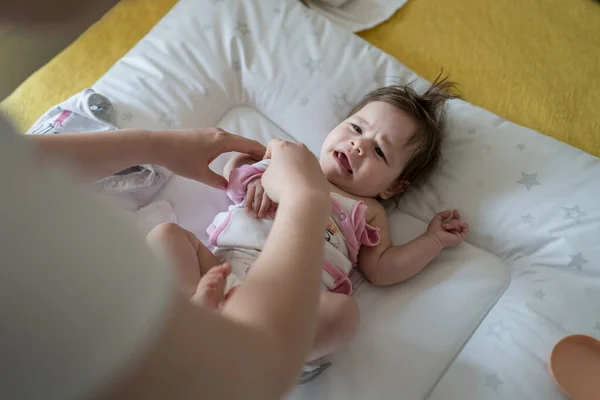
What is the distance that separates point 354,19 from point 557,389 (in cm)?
110

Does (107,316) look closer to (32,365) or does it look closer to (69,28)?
(32,365)

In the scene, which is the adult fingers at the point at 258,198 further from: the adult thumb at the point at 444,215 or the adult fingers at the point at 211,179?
the adult thumb at the point at 444,215

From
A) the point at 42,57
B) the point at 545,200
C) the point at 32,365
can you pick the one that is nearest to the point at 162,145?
the point at 42,57

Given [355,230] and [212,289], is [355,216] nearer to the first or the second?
[355,230]

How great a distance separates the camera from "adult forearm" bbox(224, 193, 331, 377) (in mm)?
449

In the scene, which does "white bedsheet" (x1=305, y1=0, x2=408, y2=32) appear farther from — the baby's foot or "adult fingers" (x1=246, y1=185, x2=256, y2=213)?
the baby's foot

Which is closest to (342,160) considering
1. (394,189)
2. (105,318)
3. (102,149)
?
(394,189)

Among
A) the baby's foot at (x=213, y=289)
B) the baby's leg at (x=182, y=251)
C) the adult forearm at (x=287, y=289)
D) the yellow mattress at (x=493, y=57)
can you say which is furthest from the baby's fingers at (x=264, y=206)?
the yellow mattress at (x=493, y=57)

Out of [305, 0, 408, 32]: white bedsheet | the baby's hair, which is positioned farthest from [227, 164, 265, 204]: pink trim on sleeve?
[305, 0, 408, 32]: white bedsheet

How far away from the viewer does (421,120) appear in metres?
1.18

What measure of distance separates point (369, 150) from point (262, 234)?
300 millimetres

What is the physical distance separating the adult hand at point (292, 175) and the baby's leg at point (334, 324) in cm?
30

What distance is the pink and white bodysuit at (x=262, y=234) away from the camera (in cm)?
102

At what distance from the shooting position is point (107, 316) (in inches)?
12.3
